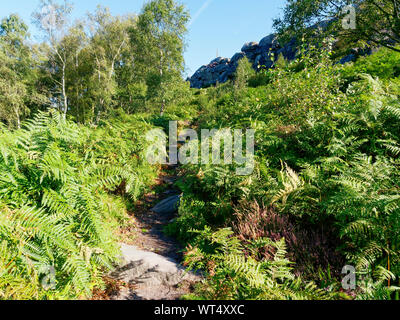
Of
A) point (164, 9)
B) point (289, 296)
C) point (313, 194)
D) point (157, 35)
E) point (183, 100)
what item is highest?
point (164, 9)

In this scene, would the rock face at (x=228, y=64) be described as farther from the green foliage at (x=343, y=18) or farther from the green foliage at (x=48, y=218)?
the green foliage at (x=48, y=218)

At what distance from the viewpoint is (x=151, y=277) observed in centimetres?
290

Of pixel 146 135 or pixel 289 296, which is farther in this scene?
pixel 146 135

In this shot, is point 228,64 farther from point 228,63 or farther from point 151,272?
point 151,272

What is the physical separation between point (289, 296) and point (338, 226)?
1379 mm

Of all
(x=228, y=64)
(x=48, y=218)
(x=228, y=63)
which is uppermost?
(x=228, y=63)

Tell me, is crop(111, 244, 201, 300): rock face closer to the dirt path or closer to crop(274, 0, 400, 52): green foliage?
the dirt path

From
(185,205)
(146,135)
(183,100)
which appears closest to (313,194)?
(185,205)

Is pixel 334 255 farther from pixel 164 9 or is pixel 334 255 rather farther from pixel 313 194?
A: pixel 164 9

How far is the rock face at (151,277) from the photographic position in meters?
2.66

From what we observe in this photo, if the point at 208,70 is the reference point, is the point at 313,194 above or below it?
below

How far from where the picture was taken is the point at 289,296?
6.39 feet

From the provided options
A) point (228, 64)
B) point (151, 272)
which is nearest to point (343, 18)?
point (151, 272)

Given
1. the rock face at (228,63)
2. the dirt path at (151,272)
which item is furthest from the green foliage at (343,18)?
the rock face at (228,63)
